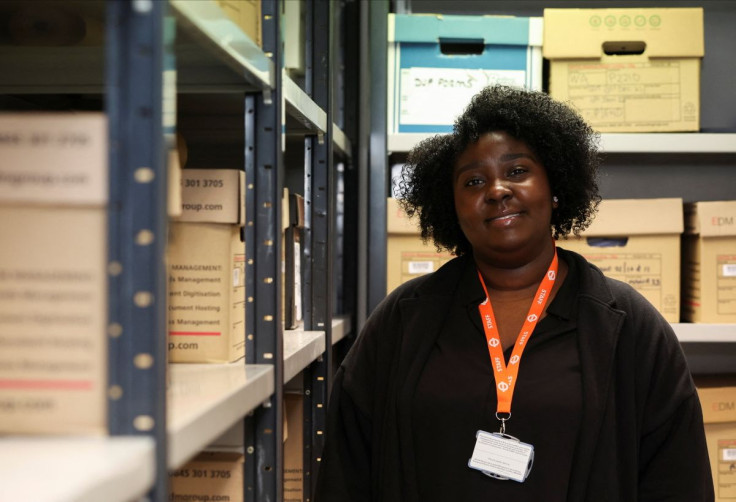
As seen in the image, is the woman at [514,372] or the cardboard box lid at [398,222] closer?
the woman at [514,372]

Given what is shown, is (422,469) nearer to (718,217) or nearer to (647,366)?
(647,366)

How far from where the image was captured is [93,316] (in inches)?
27.6

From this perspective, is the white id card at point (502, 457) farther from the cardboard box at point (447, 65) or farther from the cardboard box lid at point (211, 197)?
the cardboard box at point (447, 65)

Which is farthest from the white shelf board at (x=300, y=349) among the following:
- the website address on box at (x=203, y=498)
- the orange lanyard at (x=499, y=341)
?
the orange lanyard at (x=499, y=341)

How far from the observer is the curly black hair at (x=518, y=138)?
5.86 feet

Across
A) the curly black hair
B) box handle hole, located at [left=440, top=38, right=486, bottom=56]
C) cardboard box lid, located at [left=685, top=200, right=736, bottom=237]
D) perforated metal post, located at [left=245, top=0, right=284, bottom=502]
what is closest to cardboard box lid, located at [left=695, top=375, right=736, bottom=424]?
cardboard box lid, located at [left=685, top=200, right=736, bottom=237]

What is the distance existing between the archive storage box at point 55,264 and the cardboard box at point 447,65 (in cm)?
172

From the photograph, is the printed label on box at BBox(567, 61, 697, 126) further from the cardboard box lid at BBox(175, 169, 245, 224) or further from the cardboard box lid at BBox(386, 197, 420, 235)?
the cardboard box lid at BBox(175, 169, 245, 224)

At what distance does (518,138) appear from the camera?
5.80 feet

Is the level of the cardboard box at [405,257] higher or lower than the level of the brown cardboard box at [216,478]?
higher

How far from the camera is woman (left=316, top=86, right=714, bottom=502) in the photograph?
153cm

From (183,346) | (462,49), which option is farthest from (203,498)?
(462,49)

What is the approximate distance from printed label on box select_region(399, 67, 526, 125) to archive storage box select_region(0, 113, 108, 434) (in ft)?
5.63

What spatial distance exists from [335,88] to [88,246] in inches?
70.2
